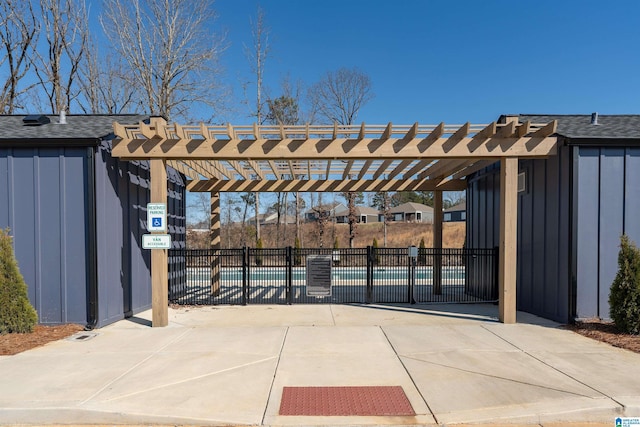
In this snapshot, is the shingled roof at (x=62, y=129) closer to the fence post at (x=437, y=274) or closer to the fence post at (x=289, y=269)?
the fence post at (x=289, y=269)

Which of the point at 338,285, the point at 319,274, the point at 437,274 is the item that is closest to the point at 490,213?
the point at 437,274

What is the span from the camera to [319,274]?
34.1 ft

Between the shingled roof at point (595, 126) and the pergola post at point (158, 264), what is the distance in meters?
7.39

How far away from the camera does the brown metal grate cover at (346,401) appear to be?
3.92 m

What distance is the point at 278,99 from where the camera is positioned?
2662cm

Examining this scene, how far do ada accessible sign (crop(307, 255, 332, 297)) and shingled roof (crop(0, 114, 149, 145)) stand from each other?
18.2 ft

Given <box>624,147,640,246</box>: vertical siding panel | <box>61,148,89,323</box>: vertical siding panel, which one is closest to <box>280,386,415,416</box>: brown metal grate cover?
<box>61,148,89,323</box>: vertical siding panel

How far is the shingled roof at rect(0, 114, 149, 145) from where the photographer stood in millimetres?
7203

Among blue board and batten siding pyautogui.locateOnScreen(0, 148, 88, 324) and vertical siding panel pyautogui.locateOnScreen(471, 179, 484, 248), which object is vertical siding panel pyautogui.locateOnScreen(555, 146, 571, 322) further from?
blue board and batten siding pyautogui.locateOnScreen(0, 148, 88, 324)

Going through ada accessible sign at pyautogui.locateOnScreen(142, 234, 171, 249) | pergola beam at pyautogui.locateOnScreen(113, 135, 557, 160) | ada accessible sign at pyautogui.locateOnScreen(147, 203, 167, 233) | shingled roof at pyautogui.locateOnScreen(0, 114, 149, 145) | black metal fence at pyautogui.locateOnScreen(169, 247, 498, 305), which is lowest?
black metal fence at pyautogui.locateOnScreen(169, 247, 498, 305)

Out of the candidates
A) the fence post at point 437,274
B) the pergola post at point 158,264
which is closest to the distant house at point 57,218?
the pergola post at point 158,264

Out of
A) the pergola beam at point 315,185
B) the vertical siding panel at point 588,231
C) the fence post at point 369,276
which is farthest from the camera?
the pergola beam at point 315,185

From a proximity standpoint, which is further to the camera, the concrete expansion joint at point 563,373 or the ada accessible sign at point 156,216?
the ada accessible sign at point 156,216

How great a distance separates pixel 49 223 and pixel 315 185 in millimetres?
6936
